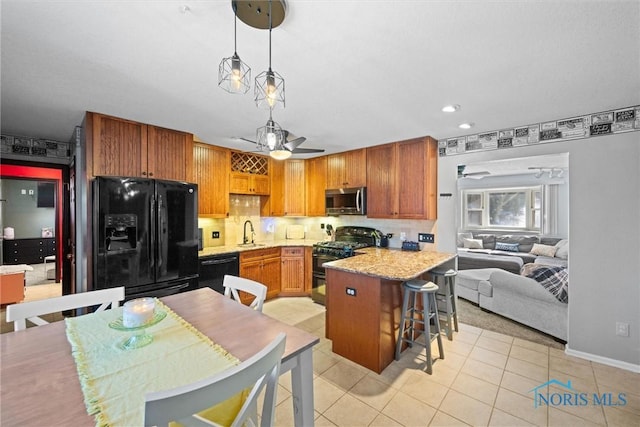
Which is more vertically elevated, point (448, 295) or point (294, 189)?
point (294, 189)

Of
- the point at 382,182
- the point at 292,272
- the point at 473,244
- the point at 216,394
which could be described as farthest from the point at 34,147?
the point at 473,244

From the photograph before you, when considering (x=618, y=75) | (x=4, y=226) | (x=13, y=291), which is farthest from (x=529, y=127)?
(x=4, y=226)

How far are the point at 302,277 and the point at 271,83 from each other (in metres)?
3.55

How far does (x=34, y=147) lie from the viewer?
3318 millimetres

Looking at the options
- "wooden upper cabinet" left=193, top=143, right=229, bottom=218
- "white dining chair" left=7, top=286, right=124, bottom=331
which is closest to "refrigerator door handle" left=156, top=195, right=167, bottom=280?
"wooden upper cabinet" left=193, top=143, right=229, bottom=218

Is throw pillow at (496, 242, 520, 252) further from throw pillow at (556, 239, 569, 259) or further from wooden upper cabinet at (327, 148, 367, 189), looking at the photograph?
wooden upper cabinet at (327, 148, 367, 189)

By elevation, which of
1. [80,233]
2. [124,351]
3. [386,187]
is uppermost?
[386,187]

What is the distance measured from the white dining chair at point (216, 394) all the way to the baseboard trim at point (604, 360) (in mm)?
3228

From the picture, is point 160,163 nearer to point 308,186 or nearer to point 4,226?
point 308,186

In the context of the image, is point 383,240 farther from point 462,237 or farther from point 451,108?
point 451,108

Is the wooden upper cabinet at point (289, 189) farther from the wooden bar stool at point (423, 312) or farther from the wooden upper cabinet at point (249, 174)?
the wooden bar stool at point (423, 312)

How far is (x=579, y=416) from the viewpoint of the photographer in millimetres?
1846

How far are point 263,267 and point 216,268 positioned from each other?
0.76 meters

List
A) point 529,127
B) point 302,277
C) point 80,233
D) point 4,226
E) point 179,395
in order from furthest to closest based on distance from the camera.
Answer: point 4,226 < point 302,277 < point 529,127 < point 80,233 < point 179,395
